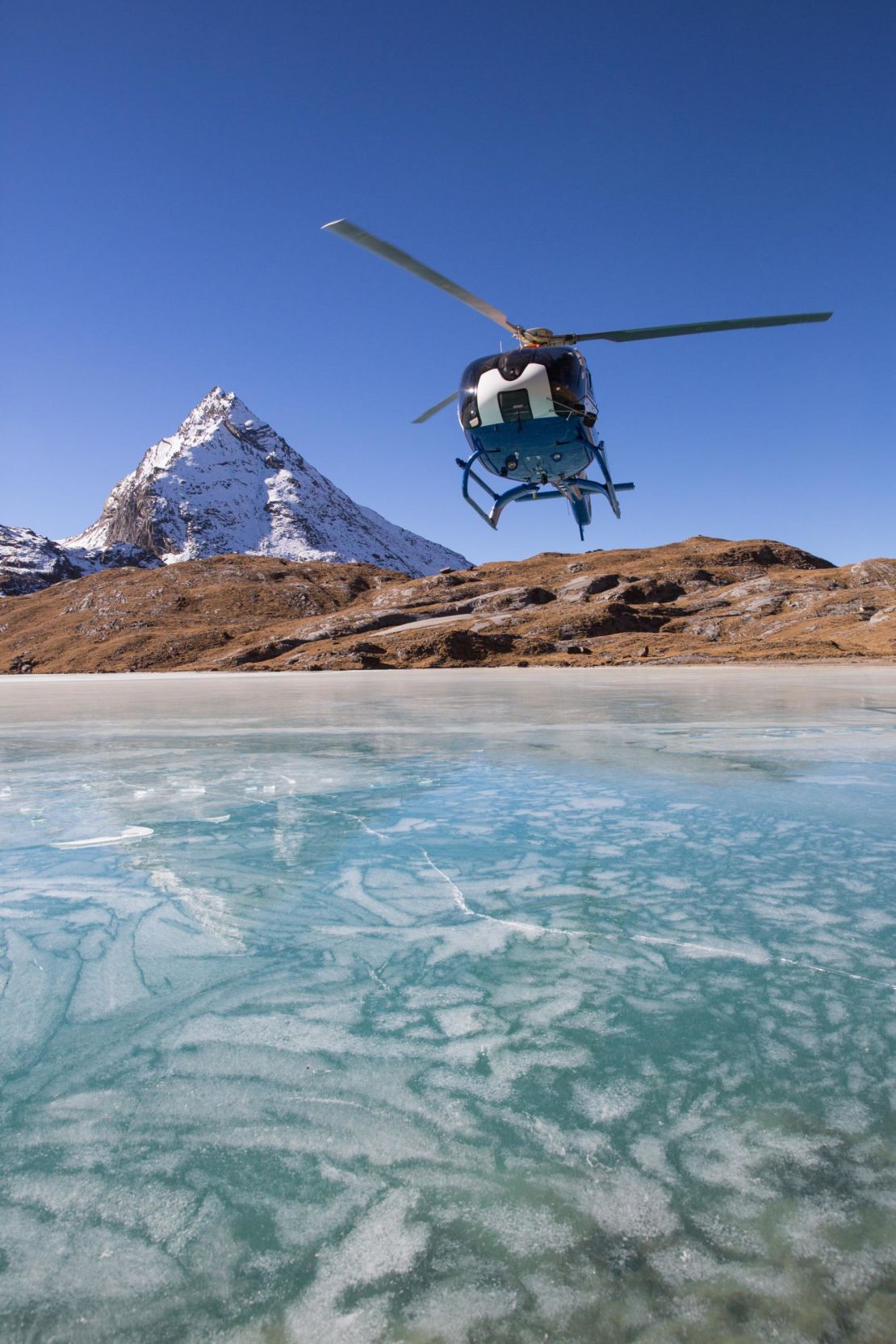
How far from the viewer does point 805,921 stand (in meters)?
4.86

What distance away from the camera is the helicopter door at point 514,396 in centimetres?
2097

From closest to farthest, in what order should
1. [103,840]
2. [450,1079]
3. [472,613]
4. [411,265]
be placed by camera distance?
[450,1079], [103,840], [411,265], [472,613]

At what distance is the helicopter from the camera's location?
20812 millimetres

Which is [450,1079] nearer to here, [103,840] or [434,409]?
[103,840]

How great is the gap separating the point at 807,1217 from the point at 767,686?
34373mm

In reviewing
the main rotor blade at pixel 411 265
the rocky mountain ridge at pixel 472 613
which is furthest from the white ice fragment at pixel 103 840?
the rocky mountain ridge at pixel 472 613

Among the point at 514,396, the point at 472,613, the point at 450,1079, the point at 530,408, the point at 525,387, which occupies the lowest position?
the point at 450,1079

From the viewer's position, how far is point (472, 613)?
111m

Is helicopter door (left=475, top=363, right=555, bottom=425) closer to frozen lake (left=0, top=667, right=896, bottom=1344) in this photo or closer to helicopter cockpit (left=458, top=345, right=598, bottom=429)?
helicopter cockpit (left=458, top=345, right=598, bottom=429)

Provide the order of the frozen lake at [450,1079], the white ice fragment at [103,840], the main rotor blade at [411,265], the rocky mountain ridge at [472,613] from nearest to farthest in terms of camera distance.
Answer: the frozen lake at [450,1079] < the white ice fragment at [103,840] < the main rotor blade at [411,265] < the rocky mountain ridge at [472,613]

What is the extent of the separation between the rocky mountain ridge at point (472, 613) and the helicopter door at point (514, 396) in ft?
167

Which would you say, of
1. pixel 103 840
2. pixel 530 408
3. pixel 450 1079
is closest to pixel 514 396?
pixel 530 408

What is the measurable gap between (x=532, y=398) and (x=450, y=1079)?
799 inches

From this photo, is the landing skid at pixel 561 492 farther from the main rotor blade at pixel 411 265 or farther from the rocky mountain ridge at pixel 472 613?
the rocky mountain ridge at pixel 472 613
